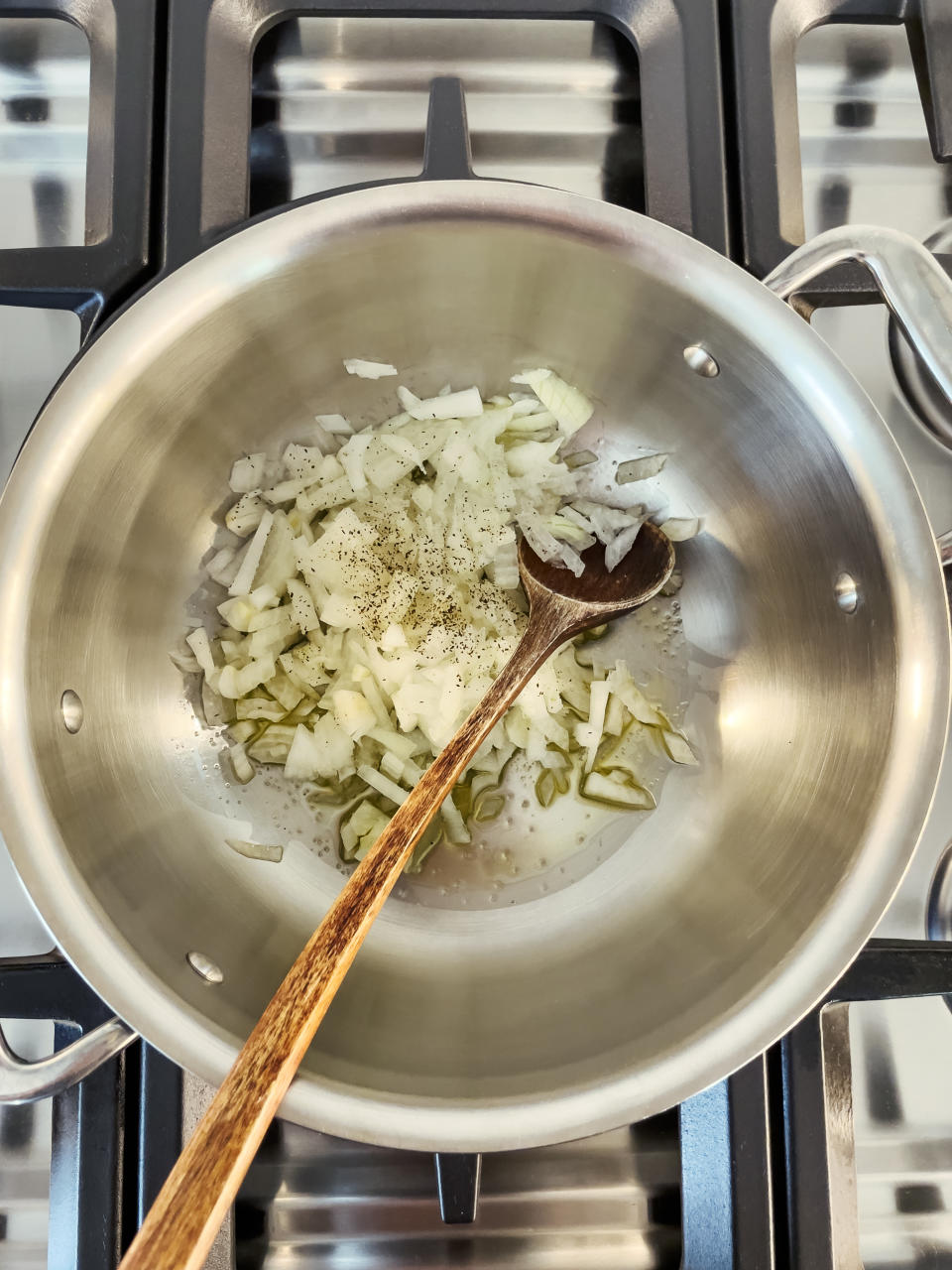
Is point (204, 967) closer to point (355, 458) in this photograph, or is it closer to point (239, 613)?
point (239, 613)

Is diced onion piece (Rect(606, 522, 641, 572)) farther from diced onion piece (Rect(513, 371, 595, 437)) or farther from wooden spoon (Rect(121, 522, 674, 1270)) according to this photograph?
diced onion piece (Rect(513, 371, 595, 437))

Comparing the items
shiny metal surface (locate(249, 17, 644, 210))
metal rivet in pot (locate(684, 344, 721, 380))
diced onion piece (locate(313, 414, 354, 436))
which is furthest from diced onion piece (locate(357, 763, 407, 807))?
shiny metal surface (locate(249, 17, 644, 210))

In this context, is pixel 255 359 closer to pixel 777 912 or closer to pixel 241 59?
pixel 241 59

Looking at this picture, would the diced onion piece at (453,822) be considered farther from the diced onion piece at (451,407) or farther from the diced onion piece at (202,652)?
the diced onion piece at (451,407)

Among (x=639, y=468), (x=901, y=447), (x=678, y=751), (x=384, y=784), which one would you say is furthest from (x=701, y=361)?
(x=384, y=784)

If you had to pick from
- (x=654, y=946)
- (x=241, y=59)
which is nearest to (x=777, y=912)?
(x=654, y=946)

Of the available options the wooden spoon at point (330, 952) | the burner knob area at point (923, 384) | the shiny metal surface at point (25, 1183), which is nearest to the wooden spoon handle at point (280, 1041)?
the wooden spoon at point (330, 952)
